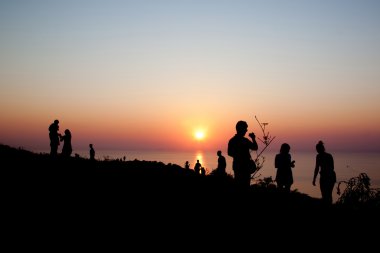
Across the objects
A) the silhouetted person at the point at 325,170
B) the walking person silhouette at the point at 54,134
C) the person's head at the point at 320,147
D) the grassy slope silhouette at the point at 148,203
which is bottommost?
the grassy slope silhouette at the point at 148,203

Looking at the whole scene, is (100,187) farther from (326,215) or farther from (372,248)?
(372,248)

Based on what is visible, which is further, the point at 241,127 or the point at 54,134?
the point at 54,134

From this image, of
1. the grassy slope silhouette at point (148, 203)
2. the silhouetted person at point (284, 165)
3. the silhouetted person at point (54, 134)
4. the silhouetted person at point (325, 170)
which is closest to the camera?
the grassy slope silhouette at point (148, 203)

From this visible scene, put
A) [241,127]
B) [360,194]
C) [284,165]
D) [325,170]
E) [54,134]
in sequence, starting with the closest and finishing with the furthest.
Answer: [241,127]
[325,170]
[360,194]
[284,165]
[54,134]

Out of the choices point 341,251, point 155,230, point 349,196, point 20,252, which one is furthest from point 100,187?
point 349,196

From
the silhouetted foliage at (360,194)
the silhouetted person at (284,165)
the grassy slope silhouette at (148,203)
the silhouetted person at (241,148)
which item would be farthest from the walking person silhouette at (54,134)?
the silhouetted foliage at (360,194)

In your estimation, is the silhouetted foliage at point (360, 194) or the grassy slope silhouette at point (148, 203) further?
the silhouetted foliage at point (360, 194)

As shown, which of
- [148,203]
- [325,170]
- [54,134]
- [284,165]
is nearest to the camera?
[148,203]

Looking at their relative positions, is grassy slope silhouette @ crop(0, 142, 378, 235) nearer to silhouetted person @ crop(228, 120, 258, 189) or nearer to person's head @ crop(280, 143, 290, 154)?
silhouetted person @ crop(228, 120, 258, 189)

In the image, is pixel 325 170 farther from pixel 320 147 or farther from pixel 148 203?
pixel 148 203

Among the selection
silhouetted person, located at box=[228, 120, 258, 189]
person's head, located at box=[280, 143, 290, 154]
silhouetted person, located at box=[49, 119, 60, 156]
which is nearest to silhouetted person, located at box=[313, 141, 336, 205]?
person's head, located at box=[280, 143, 290, 154]

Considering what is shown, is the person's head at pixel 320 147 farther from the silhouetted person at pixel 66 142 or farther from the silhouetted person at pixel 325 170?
the silhouetted person at pixel 66 142

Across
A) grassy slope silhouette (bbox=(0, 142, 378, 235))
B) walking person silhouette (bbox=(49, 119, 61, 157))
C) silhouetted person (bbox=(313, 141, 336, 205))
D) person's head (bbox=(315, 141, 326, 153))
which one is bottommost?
grassy slope silhouette (bbox=(0, 142, 378, 235))

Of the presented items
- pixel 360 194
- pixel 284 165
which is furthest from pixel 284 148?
pixel 360 194
